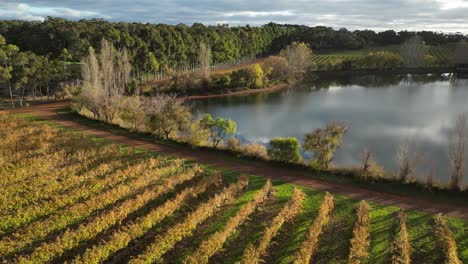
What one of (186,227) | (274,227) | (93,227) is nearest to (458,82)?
(274,227)

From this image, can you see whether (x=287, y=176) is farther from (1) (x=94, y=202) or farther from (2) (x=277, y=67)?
(2) (x=277, y=67)

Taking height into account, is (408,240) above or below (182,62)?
below

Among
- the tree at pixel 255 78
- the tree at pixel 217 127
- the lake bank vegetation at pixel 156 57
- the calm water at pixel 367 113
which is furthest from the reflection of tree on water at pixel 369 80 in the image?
the tree at pixel 217 127

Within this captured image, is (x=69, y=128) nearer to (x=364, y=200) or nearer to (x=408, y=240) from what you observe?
(x=364, y=200)

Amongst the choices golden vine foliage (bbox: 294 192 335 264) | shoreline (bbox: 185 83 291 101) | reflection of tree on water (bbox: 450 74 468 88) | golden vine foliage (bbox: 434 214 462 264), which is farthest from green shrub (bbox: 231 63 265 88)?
golden vine foliage (bbox: 434 214 462 264)

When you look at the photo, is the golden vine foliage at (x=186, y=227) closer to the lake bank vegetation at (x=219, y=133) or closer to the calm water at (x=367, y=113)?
the lake bank vegetation at (x=219, y=133)

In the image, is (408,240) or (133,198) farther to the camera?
(133,198)

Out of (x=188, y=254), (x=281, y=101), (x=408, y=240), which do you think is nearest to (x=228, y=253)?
(x=188, y=254)
